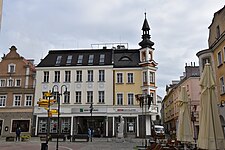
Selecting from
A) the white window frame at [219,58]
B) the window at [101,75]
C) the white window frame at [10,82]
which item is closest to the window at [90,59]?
the window at [101,75]

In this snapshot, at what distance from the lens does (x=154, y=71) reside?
134 ft

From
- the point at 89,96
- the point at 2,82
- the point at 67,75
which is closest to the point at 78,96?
the point at 89,96

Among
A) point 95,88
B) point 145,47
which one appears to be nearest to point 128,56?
point 145,47

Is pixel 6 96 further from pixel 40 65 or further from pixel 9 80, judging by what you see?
pixel 40 65

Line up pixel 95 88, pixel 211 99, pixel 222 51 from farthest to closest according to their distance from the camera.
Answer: pixel 95 88 < pixel 222 51 < pixel 211 99

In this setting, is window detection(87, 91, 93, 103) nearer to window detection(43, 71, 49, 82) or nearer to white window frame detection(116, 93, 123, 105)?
white window frame detection(116, 93, 123, 105)

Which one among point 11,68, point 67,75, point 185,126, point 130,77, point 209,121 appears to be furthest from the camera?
point 11,68

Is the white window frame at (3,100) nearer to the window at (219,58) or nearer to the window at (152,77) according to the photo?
the window at (152,77)

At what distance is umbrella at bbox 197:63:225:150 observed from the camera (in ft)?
35.4

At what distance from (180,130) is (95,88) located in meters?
25.1

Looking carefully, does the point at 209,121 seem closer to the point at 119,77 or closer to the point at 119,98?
the point at 119,98

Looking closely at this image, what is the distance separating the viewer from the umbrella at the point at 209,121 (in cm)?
1080

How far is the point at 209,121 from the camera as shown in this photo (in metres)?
11.0

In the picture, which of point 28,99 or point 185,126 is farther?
point 28,99
